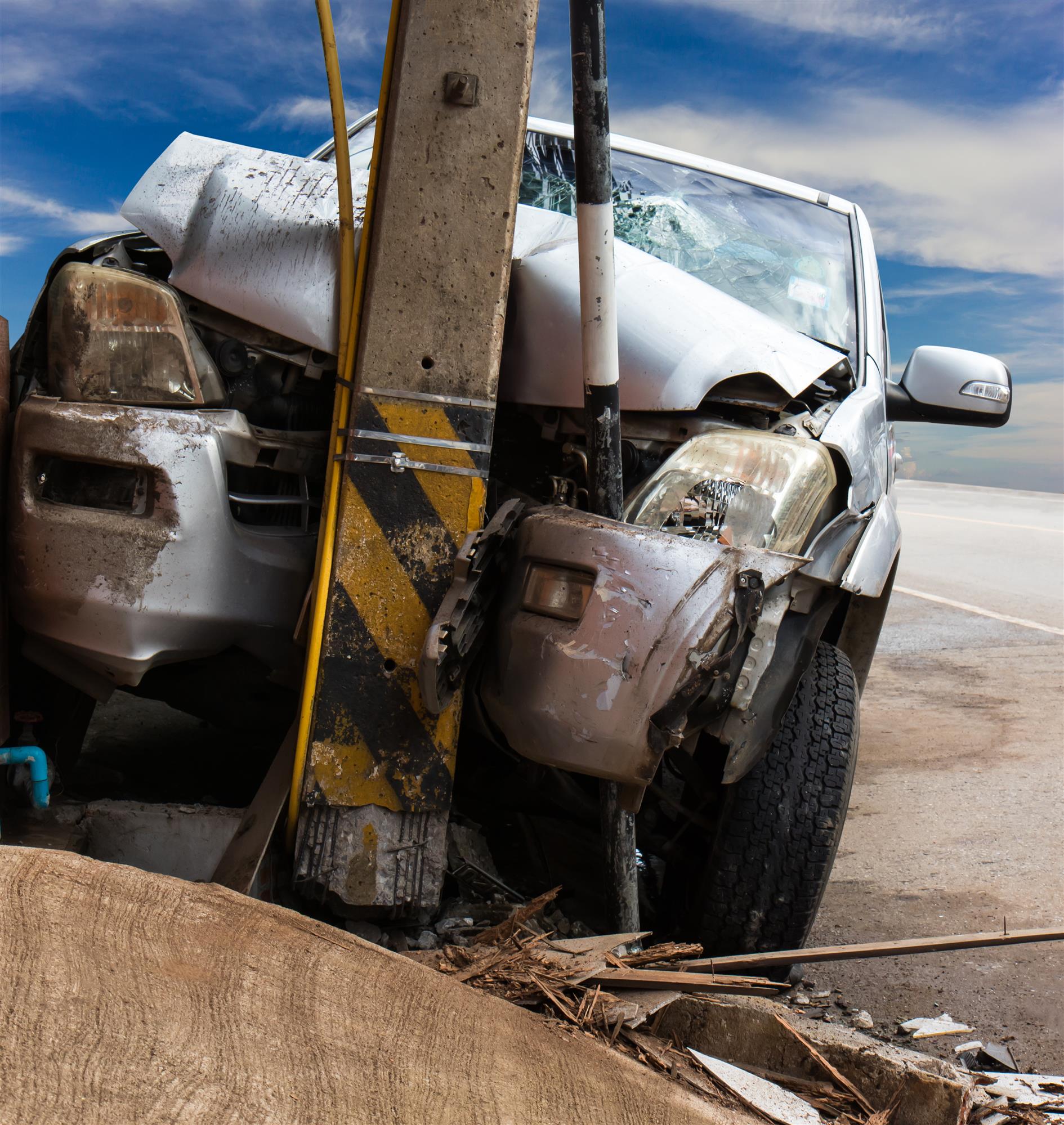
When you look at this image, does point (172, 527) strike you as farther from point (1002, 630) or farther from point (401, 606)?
point (1002, 630)

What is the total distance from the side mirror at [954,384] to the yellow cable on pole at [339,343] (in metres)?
1.98

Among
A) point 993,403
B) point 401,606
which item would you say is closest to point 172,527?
point 401,606

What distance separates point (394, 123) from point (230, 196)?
1.35 feet

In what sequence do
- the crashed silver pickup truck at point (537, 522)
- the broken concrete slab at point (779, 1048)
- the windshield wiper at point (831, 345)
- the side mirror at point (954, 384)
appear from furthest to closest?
1. the side mirror at point (954, 384)
2. the windshield wiper at point (831, 345)
3. the crashed silver pickup truck at point (537, 522)
4. the broken concrete slab at point (779, 1048)

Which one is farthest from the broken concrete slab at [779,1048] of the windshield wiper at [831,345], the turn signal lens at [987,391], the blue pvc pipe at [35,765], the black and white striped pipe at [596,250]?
the turn signal lens at [987,391]

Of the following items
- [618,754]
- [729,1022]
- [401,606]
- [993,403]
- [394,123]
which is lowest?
[729,1022]

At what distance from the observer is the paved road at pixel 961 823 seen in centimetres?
240

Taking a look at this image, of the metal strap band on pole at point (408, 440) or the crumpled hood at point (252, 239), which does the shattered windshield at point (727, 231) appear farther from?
the metal strap band on pole at point (408, 440)

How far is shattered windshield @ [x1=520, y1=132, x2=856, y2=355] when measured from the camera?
3338mm

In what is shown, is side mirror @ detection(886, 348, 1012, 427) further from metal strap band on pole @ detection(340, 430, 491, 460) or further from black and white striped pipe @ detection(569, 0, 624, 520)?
metal strap band on pole @ detection(340, 430, 491, 460)

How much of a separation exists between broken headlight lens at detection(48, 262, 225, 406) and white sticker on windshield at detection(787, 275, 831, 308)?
1.91 metres

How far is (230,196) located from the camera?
228 cm

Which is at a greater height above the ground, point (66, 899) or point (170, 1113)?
point (66, 899)

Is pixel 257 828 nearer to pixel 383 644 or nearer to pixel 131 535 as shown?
pixel 383 644
